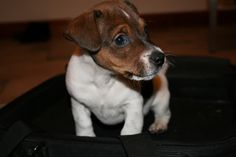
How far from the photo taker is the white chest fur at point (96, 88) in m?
1.39

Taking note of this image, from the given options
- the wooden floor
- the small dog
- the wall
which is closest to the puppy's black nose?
the small dog

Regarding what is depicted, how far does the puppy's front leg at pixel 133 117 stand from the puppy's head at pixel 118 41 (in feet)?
0.56

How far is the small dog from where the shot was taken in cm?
122

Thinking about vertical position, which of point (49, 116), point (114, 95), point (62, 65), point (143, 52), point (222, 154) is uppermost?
point (143, 52)

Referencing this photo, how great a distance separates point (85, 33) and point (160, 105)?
1.84ft

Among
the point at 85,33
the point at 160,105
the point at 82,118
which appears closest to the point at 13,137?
the point at 82,118

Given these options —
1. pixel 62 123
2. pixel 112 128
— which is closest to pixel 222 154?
pixel 112 128

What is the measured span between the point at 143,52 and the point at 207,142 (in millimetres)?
340

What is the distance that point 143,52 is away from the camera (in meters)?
1.21

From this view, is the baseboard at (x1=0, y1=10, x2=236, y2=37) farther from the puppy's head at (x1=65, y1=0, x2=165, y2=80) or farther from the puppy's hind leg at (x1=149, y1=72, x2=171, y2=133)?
the puppy's head at (x1=65, y1=0, x2=165, y2=80)

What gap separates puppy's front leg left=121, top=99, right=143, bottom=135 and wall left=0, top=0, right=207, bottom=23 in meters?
2.30

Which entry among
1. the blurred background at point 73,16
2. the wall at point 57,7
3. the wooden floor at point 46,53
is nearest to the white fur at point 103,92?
the wooden floor at point 46,53

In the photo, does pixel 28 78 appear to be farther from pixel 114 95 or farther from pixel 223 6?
pixel 223 6

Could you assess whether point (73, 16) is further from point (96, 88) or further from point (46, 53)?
point (96, 88)
